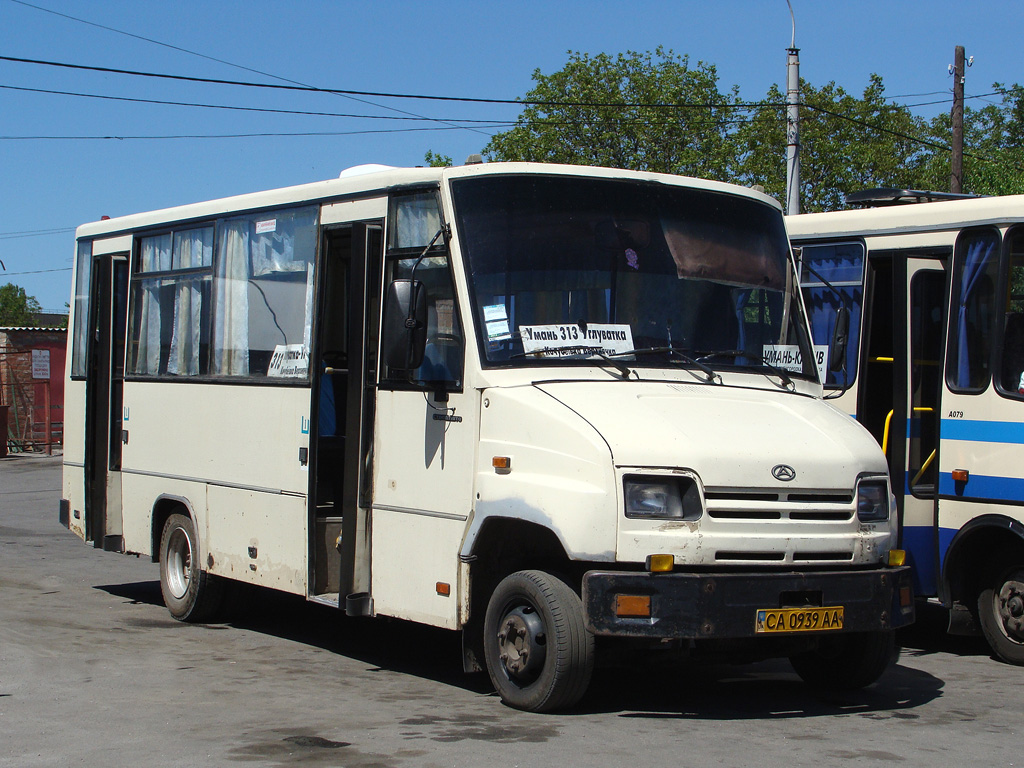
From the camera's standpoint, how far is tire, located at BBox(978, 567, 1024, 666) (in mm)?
8898

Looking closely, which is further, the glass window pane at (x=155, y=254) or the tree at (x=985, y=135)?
the tree at (x=985, y=135)

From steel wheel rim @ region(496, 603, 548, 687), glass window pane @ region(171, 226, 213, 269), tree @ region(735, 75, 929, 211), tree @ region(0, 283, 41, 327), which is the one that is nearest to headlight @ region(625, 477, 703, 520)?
steel wheel rim @ region(496, 603, 548, 687)

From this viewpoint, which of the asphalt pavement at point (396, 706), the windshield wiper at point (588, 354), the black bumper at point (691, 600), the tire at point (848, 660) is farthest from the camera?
the tire at point (848, 660)

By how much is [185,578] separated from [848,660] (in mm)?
5413

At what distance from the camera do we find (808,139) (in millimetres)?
46062

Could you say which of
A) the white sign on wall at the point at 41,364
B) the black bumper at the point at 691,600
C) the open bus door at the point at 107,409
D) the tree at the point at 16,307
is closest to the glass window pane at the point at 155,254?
the open bus door at the point at 107,409

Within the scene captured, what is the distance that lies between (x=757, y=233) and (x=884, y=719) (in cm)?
303

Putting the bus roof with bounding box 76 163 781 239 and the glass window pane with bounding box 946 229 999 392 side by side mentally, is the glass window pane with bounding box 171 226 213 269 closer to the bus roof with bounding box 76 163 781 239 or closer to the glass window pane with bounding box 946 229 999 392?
the bus roof with bounding box 76 163 781 239

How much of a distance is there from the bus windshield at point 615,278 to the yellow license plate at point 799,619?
5.15ft

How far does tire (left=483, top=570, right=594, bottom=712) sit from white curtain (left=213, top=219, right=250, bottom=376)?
11.7ft

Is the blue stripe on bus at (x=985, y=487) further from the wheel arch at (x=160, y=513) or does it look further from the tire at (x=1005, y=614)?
the wheel arch at (x=160, y=513)

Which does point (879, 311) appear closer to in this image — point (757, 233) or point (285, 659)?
point (757, 233)

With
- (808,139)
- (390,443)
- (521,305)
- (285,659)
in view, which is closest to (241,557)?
(285,659)

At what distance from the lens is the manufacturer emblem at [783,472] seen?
669 cm
